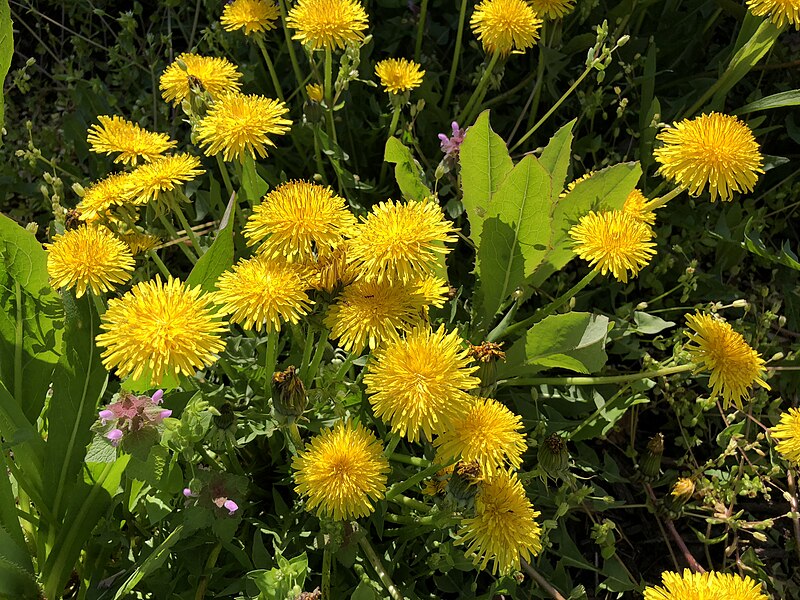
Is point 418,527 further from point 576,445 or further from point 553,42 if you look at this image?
point 553,42

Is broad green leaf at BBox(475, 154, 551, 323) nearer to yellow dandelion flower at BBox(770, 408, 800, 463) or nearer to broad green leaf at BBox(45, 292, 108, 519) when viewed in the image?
yellow dandelion flower at BBox(770, 408, 800, 463)

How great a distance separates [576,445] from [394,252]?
1001 millimetres

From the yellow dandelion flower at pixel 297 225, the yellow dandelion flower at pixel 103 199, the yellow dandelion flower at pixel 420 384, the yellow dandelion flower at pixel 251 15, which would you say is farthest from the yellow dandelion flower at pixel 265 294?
the yellow dandelion flower at pixel 251 15

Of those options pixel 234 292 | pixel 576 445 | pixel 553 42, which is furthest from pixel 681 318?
pixel 234 292

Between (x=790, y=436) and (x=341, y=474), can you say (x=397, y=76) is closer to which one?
(x=341, y=474)

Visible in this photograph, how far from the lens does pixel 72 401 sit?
173 centimetres

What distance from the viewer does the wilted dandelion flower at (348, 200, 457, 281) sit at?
1404 mm

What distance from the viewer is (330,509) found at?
1409 mm

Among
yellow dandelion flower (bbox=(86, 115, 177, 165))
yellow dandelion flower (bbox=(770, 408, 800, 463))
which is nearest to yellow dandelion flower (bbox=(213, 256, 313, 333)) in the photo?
yellow dandelion flower (bbox=(86, 115, 177, 165))

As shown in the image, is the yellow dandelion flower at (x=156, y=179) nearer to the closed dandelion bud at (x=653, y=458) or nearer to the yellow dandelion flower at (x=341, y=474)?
the yellow dandelion flower at (x=341, y=474)

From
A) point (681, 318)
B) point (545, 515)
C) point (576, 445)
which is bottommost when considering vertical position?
point (545, 515)

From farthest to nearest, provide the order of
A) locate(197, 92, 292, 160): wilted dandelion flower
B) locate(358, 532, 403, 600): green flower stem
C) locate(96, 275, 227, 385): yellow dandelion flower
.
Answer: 1. locate(197, 92, 292, 160): wilted dandelion flower
2. locate(358, 532, 403, 600): green flower stem
3. locate(96, 275, 227, 385): yellow dandelion flower

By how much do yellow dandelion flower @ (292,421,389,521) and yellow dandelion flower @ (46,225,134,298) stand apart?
1.90 ft

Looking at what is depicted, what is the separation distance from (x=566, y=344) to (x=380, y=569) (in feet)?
2.31
